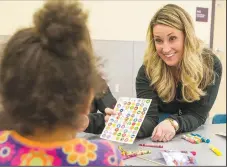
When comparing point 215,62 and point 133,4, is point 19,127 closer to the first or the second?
point 215,62

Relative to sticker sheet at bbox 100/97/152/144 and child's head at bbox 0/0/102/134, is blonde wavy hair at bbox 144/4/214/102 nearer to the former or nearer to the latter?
sticker sheet at bbox 100/97/152/144

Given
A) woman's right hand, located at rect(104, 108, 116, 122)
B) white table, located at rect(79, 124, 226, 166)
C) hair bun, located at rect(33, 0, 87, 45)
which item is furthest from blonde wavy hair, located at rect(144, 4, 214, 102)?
hair bun, located at rect(33, 0, 87, 45)

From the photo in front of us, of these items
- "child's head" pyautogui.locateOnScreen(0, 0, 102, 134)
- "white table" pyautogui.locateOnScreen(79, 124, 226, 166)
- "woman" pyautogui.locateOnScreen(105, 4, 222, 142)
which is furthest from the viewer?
"woman" pyautogui.locateOnScreen(105, 4, 222, 142)

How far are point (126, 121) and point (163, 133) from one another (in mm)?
146

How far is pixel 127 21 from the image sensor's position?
2.33 metres

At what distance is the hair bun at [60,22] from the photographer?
1.58ft

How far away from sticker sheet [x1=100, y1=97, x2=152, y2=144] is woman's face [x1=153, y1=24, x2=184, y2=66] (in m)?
0.33

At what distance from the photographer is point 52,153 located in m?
0.49

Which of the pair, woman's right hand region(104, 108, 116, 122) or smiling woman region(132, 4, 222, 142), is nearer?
woman's right hand region(104, 108, 116, 122)

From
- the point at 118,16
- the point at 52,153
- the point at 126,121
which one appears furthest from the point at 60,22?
the point at 118,16

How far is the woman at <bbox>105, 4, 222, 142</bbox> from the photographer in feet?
3.91

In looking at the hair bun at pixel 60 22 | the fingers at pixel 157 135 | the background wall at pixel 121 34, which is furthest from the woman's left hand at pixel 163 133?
the background wall at pixel 121 34

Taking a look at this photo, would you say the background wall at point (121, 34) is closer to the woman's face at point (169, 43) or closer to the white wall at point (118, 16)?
the white wall at point (118, 16)

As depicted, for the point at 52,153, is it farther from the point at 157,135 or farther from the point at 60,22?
the point at 157,135
